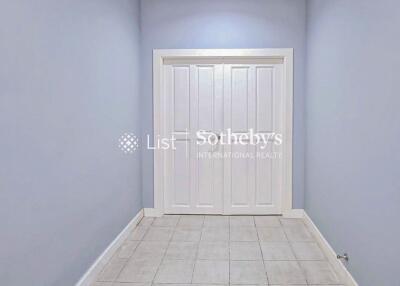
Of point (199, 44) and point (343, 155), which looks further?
point (199, 44)

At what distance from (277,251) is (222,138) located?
1588 millimetres

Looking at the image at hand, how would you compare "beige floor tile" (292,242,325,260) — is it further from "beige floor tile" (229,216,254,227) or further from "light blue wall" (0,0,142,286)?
"light blue wall" (0,0,142,286)

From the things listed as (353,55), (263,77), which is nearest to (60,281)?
(353,55)

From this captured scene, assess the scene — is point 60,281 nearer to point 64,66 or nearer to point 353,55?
point 64,66

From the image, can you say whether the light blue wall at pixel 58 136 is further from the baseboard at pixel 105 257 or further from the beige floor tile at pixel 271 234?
the beige floor tile at pixel 271 234

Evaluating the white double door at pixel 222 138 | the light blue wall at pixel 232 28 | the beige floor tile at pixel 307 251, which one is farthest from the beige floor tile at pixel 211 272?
the light blue wall at pixel 232 28

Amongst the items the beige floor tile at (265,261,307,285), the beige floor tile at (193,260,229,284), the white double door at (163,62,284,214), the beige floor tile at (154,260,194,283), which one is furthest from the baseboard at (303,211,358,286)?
the beige floor tile at (154,260,194,283)

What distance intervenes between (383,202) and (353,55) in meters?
1.09

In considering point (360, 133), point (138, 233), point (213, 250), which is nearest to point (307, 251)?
point (213, 250)

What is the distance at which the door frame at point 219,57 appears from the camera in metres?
4.20

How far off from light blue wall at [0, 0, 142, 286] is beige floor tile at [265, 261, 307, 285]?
1391 millimetres

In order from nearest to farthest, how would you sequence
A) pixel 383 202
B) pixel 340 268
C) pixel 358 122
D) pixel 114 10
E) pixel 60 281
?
1. pixel 383 202
2. pixel 60 281
3. pixel 358 122
4. pixel 340 268
5. pixel 114 10

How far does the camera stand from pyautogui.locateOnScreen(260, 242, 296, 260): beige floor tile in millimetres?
3131

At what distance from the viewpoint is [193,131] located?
4.38 m
